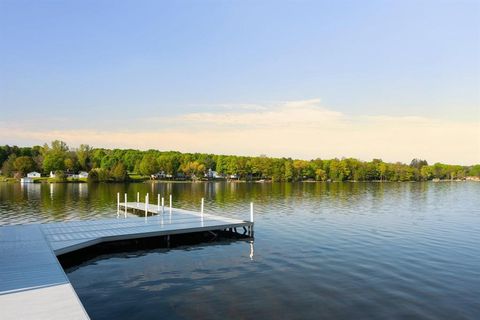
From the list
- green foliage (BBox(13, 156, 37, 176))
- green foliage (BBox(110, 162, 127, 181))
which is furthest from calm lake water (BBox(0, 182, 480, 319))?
green foliage (BBox(13, 156, 37, 176))

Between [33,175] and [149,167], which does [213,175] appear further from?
[33,175]

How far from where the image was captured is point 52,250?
14852mm

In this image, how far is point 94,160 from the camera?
14225cm

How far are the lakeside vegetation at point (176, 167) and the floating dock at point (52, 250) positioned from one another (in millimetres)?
94088

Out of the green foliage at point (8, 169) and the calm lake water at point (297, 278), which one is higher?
the green foliage at point (8, 169)

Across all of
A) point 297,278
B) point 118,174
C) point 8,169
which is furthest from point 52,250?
point 8,169

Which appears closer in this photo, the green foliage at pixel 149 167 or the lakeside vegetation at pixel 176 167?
the lakeside vegetation at pixel 176 167

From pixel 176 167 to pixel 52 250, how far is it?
5031 inches

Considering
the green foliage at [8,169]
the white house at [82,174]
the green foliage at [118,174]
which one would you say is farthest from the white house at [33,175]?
the green foliage at [118,174]

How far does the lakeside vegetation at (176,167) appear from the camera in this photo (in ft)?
403

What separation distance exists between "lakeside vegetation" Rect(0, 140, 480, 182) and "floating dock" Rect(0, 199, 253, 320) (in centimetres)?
9409

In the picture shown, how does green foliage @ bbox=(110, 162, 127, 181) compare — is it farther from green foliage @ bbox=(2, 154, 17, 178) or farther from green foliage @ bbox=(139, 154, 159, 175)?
green foliage @ bbox=(2, 154, 17, 178)

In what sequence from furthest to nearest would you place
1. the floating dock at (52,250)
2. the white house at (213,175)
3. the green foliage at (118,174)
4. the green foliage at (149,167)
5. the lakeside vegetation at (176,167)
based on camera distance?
the white house at (213,175) < the green foliage at (149,167) < the lakeside vegetation at (176,167) < the green foliage at (118,174) < the floating dock at (52,250)

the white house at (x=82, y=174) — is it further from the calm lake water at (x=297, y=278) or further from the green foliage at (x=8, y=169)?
the calm lake water at (x=297, y=278)
